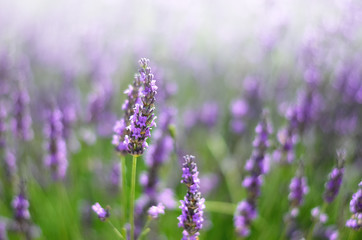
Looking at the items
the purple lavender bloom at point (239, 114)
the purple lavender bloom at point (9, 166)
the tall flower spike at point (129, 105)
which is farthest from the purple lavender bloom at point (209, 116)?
the tall flower spike at point (129, 105)

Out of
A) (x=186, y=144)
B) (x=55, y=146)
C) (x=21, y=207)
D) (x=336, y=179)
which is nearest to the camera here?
(x=336, y=179)

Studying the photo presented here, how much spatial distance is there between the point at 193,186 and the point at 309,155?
260 centimetres

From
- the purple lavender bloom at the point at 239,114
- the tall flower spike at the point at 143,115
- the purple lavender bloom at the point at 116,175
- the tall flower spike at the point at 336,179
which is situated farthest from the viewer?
the purple lavender bloom at the point at 239,114

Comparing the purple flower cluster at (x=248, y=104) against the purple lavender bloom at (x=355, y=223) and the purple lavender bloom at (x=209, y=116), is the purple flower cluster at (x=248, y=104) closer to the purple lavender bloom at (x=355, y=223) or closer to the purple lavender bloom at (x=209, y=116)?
the purple lavender bloom at (x=209, y=116)

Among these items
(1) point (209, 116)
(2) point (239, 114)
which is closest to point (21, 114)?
(2) point (239, 114)

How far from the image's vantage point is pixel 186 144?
14.3 ft

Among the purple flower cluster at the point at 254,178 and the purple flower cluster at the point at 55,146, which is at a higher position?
the purple flower cluster at the point at 55,146

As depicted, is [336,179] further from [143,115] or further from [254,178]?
[143,115]

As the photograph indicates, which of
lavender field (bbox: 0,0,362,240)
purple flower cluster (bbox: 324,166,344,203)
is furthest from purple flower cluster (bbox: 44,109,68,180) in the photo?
purple flower cluster (bbox: 324,166,344,203)

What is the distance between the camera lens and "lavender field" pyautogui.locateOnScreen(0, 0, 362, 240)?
6.63 ft

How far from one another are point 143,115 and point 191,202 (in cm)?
38

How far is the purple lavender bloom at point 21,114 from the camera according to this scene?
280 centimetres

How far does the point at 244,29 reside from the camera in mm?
7676

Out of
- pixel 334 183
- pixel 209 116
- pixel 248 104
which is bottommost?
pixel 334 183
